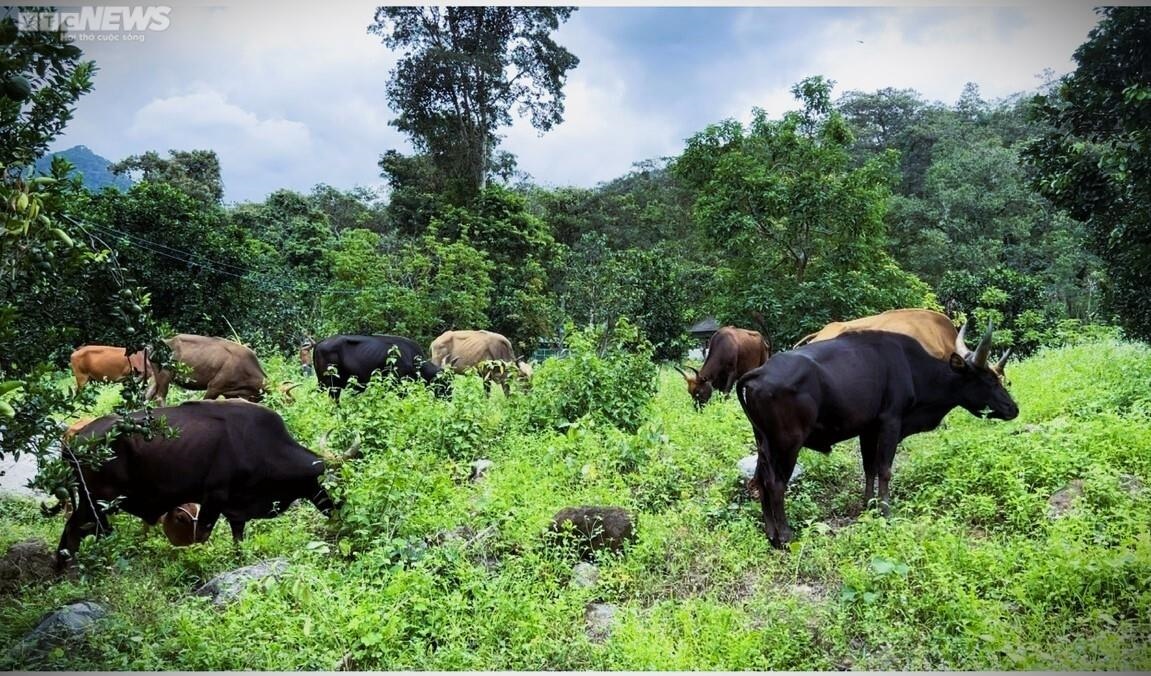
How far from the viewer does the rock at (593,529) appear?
4156 mm

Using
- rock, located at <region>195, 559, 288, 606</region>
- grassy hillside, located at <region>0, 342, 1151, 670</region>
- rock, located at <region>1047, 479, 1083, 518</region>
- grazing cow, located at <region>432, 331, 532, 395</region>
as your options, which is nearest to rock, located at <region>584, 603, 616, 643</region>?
grassy hillside, located at <region>0, 342, 1151, 670</region>

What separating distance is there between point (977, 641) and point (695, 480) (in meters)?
2.40

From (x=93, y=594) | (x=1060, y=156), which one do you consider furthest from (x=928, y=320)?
(x=93, y=594)

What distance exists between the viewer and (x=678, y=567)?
158 inches

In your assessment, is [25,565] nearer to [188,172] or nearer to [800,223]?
[188,172]

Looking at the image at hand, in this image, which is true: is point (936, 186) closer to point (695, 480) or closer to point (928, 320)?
point (928, 320)

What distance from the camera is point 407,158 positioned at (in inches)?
680

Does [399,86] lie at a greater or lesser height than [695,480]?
greater

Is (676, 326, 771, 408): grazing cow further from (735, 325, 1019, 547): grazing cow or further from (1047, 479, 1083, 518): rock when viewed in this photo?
(1047, 479, 1083, 518): rock

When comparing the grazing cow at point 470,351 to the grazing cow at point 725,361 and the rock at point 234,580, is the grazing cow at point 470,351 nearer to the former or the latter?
the grazing cow at point 725,361

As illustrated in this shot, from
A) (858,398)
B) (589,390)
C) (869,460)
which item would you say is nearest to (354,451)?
(589,390)

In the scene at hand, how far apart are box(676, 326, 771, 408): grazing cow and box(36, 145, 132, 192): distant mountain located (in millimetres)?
6898

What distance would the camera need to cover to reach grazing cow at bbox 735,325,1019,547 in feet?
14.5

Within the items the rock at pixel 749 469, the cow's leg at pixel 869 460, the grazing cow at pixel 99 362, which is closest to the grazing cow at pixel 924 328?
the cow's leg at pixel 869 460
